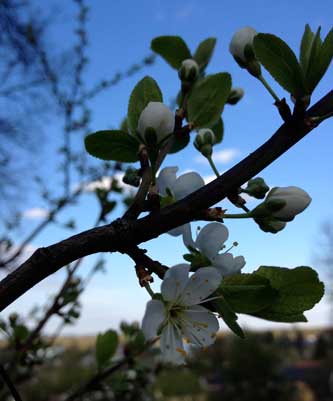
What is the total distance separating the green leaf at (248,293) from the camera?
0.57 meters

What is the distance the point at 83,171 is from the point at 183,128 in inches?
59.3

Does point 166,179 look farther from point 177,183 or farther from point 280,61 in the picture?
point 280,61

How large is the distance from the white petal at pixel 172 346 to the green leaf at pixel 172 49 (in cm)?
47

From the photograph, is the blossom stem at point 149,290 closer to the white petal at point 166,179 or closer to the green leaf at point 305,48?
the white petal at point 166,179

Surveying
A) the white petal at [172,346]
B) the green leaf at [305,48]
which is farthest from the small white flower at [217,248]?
the green leaf at [305,48]

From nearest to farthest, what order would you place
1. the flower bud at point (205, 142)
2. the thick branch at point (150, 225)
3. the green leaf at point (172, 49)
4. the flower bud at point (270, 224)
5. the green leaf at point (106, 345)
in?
the thick branch at point (150, 225), the flower bud at point (270, 224), the flower bud at point (205, 142), the green leaf at point (172, 49), the green leaf at point (106, 345)

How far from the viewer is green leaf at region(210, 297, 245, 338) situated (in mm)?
578

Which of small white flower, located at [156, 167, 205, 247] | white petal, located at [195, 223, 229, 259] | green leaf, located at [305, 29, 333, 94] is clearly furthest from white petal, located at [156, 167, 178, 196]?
green leaf, located at [305, 29, 333, 94]

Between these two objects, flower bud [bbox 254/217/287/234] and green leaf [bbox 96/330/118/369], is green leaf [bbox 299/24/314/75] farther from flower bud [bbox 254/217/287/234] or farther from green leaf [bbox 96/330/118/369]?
green leaf [bbox 96/330/118/369]

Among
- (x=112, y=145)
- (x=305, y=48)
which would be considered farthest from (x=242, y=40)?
(x=112, y=145)

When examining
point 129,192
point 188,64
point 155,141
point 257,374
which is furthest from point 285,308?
point 257,374

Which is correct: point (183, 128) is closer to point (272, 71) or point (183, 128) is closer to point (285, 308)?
point (272, 71)

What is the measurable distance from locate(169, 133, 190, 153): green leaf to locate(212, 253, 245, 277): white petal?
23 centimetres

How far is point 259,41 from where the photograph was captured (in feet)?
2.05
